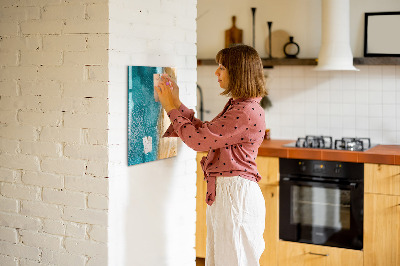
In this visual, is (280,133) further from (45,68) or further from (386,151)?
(45,68)

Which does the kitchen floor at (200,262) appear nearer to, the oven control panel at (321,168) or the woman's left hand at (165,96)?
the oven control panel at (321,168)

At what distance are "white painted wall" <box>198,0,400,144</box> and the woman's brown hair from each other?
2.11 meters

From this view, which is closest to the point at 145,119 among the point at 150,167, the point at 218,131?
the point at 150,167

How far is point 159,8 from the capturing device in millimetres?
2811

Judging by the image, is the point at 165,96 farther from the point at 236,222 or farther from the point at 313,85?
the point at 313,85

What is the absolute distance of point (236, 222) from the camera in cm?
264

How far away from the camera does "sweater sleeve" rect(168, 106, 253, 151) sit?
257 centimetres

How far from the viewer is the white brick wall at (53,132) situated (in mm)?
2539

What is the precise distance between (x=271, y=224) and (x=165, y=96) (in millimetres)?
1828

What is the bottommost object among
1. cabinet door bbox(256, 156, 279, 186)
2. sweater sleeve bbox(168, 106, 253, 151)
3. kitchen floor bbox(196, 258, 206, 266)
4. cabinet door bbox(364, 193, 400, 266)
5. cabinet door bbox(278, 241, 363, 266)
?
kitchen floor bbox(196, 258, 206, 266)

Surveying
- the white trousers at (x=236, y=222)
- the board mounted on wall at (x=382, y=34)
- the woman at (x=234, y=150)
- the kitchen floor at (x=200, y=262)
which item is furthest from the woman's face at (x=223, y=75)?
the kitchen floor at (x=200, y=262)

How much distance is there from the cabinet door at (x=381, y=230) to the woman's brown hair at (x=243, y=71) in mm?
1651

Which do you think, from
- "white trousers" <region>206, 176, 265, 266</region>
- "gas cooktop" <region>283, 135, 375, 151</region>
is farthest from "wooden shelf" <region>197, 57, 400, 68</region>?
"white trousers" <region>206, 176, 265, 266</region>

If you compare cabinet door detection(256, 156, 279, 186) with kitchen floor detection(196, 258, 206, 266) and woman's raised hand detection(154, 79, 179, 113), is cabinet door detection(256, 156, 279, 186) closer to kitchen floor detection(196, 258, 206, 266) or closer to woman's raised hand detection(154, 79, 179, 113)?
kitchen floor detection(196, 258, 206, 266)
